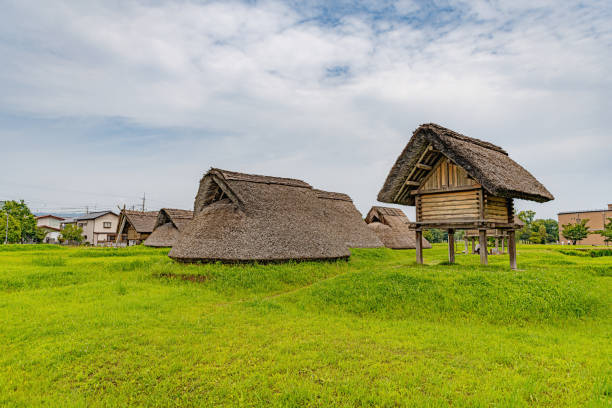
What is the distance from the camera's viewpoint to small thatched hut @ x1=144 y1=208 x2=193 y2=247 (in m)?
30.6

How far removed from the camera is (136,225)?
36031mm

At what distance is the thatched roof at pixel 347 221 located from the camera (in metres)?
24.4

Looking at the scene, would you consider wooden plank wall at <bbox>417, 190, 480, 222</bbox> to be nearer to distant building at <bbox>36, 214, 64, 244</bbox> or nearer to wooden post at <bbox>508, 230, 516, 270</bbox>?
wooden post at <bbox>508, 230, 516, 270</bbox>

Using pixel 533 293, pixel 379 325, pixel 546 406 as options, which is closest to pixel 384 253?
pixel 533 293

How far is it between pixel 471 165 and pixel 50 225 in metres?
76.1

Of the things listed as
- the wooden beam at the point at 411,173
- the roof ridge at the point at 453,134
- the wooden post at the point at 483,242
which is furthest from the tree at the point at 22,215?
the wooden post at the point at 483,242

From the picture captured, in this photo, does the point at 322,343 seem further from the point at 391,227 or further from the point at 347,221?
the point at 391,227

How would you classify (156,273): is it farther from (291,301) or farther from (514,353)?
(514,353)

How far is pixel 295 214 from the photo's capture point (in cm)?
1753

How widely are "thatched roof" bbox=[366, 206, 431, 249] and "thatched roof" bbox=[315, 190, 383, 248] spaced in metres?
4.13

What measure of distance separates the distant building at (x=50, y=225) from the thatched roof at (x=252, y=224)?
56.9m

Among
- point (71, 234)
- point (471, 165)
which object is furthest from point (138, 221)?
point (471, 165)

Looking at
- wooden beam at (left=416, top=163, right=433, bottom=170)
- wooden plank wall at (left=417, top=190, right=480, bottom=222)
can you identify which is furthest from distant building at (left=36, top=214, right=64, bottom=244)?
wooden beam at (left=416, top=163, right=433, bottom=170)

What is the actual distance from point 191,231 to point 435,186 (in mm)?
11246
